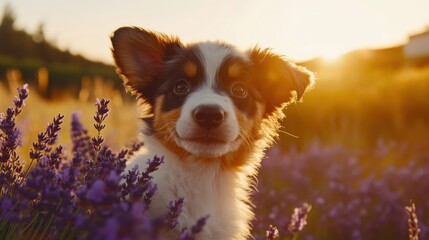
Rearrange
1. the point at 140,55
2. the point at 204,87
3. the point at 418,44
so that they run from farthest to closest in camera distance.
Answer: the point at 418,44
the point at 140,55
the point at 204,87

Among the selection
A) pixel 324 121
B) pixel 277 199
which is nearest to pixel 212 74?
pixel 277 199

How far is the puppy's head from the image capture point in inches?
145

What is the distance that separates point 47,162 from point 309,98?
10464 millimetres

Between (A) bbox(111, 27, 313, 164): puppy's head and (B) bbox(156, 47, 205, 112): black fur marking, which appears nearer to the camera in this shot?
(A) bbox(111, 27, 313, 164): puppy's head

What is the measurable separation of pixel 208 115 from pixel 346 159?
209 inches

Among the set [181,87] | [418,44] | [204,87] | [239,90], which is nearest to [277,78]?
[239,90]

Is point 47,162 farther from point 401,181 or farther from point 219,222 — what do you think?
point 401,181

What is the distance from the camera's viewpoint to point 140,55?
4410mm

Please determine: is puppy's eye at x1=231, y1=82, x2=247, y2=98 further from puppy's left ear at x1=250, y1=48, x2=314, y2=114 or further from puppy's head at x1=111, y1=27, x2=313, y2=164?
puppy's left ear at x1=250, y1=48, x2=314, y2=114

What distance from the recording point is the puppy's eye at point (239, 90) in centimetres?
421

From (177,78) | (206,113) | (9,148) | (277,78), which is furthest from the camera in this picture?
(277,78)

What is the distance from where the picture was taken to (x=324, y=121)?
1227 centimetres

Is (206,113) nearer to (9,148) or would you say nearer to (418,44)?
(9,148)

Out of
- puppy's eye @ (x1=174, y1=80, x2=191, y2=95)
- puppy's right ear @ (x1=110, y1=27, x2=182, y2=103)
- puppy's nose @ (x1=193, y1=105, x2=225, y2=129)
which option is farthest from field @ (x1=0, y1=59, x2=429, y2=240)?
puppy's nose @ (x1=193, y1=105, x2=225, y2=129)
